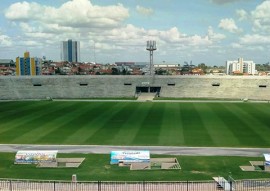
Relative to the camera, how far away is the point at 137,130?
44844mm

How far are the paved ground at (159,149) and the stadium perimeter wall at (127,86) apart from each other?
47991 mm

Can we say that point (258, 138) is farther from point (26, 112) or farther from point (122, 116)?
point (26, 112)

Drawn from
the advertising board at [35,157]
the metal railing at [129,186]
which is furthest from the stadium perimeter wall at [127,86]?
the metal railing at [129,186]

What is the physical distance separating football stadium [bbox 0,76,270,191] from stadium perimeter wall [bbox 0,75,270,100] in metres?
0.21

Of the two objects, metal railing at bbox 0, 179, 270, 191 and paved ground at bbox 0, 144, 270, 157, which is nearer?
metal railing at bbox 0, 179, 270, 191

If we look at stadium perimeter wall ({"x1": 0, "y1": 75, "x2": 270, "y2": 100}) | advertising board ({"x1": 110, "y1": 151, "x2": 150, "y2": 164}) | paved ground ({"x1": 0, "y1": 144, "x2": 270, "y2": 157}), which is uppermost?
stadium perimeter wall ({"x1": 0, "y1": 75, "x2": 270, "y2": 100})

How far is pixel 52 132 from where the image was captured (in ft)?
145

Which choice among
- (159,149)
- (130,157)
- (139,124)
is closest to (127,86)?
(139,124)

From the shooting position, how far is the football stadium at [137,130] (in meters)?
26.9

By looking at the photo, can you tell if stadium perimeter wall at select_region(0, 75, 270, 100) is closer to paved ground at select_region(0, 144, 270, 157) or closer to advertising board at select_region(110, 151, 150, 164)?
paved ground at select_region(0, 144, 270, 157)

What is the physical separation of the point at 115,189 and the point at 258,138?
73.6ft

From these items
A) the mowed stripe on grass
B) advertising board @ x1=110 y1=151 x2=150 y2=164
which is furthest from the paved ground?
advertising board @ x1=110 y1=151 x2=150 y2=164

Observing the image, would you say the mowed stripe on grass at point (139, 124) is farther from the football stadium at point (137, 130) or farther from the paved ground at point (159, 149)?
the paved ground at point (159, 149)

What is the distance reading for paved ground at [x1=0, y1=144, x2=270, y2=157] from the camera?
113ft
